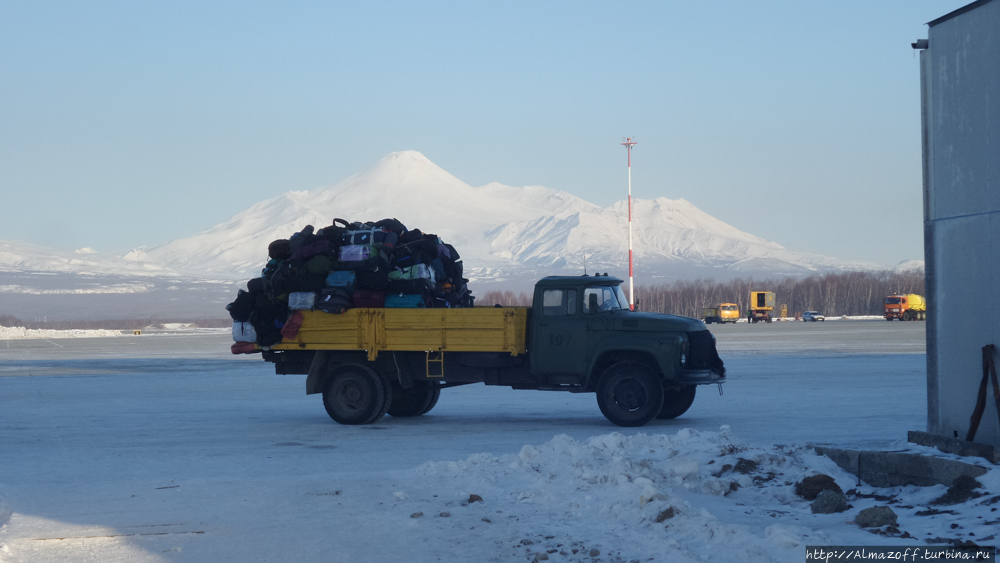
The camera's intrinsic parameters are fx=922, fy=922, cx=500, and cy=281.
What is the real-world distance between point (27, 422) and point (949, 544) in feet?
45.9

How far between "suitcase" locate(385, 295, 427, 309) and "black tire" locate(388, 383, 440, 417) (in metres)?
1.57

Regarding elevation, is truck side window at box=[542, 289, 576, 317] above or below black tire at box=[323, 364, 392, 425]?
above

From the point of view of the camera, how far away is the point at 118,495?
862 cm

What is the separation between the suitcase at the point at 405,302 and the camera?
14.9 meters

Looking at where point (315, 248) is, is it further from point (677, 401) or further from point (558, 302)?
point (677, 401)

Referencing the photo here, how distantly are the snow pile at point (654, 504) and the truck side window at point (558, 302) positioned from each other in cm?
438

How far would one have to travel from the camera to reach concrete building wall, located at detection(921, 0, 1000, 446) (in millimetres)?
8477

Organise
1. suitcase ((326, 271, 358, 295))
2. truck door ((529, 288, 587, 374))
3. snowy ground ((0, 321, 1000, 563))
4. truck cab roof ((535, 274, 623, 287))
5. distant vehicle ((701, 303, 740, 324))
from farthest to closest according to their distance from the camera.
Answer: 1. distant vehicle ((701, 303, 740, 324))
2. suitcase ((326, 271, 358, 295))
3. truck cab roof ((535, 274, 623, 287))
4. truck door ((529, 288, 587, 374))
5. snowy ground ((0, 321, 1000, 563))

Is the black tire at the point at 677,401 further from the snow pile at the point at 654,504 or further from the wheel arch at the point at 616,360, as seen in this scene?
the snow pile at the point at 654,504

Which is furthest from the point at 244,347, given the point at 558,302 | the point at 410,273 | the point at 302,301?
the point at 558,302

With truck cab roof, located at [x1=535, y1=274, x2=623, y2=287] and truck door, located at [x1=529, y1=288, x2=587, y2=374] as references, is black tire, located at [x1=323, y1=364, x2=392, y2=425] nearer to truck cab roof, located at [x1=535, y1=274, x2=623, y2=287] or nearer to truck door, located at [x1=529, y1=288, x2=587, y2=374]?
truck door, located at [x1=529, y1=288, x2=587, y2=374]

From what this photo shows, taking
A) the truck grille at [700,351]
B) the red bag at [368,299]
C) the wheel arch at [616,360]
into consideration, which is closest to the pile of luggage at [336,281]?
the red bag at [368,299]

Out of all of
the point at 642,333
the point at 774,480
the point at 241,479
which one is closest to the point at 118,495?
→ the point at 241,479

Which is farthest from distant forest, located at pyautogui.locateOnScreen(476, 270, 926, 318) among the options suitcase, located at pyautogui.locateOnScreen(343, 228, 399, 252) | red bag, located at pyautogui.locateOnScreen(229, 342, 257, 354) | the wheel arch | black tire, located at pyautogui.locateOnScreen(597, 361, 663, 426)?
black tire, located at pyautogui.locateOnScreen(597, 361, 663, 426)
